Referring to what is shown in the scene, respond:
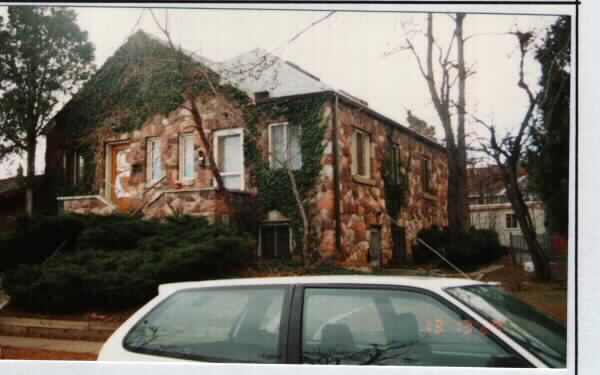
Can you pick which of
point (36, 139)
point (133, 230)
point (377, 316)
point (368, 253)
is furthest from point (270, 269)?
point (36, 139)

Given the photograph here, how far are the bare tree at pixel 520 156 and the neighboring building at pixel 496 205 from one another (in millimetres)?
48

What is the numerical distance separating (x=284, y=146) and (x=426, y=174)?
1506 mm

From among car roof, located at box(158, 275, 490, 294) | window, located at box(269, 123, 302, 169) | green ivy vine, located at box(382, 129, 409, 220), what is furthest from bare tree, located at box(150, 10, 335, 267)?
car roof, located at box(158, 275, 490, 294)

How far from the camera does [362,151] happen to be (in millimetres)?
6332

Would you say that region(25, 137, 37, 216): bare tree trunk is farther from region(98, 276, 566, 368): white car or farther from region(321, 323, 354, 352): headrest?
region(321, 323, 354, 352): headrest

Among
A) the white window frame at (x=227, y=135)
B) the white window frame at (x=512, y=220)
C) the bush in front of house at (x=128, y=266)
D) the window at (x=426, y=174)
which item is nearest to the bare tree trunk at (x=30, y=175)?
the bush in front of house at (x=128, y=266)

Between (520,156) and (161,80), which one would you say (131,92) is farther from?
(520,156)

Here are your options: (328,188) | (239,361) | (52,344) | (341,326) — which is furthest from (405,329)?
(52,344)

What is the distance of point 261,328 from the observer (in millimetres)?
3533

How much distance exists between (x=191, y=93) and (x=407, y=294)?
154 inches

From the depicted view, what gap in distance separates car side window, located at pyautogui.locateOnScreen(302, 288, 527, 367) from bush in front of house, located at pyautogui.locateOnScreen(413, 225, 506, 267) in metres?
2.29

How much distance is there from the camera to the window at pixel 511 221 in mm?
5742

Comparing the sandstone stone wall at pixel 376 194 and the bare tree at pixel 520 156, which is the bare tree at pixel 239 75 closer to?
the sandstone stone wall at pixel 376 194
